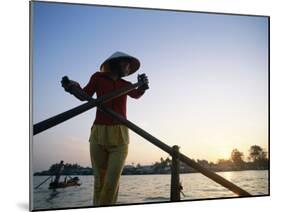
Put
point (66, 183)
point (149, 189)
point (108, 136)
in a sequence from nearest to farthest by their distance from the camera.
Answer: point (66, 183), point (108, 136), point (149, 189)

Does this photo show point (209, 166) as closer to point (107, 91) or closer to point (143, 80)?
point (143, 80)

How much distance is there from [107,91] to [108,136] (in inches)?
13.0

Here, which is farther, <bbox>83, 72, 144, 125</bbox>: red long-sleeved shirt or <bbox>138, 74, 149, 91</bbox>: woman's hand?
<bbox>138, 74, 149, 91</bbox>: woman's hand

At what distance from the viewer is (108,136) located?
13.7ft

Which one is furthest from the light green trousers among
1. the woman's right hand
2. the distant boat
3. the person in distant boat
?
the woman's right hand

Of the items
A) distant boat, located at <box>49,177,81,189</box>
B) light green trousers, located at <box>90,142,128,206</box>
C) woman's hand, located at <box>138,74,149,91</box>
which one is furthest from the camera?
woman's hand, located at <box>138,74,149,91</box>

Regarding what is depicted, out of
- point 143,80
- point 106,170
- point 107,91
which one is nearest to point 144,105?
point 143,80

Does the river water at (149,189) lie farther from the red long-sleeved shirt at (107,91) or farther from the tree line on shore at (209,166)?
the red long-sleeved shirt at (107,91)

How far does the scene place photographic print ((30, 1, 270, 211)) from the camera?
4047mm

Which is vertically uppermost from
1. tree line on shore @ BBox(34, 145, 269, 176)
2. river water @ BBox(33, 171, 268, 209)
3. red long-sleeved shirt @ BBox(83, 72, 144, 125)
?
red long-sleeved shirt @ BBox(83, 72, 144, 125)

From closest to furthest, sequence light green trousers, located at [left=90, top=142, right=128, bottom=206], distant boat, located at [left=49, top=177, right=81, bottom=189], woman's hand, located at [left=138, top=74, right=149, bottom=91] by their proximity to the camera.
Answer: distant boat, located at [left=49, top=177, right=81, bottom=189] → light green trousers, located at [left=90, top=142, right=128, bottom=206] → woman's hand, located at [left=138, top=74, right=149, bottom=91]

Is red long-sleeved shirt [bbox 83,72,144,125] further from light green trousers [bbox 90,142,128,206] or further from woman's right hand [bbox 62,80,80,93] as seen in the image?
light green trousers [bbox 90,142,128,206]
